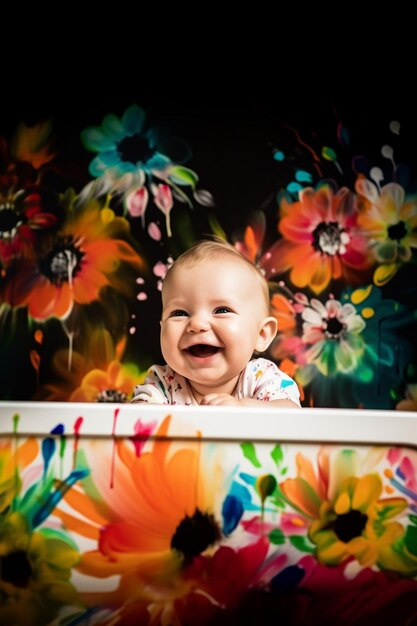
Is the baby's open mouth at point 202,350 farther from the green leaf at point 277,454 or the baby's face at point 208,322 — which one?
the green leaf at point 277,454

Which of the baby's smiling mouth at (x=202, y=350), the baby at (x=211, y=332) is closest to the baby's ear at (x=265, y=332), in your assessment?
the baby at (x=211, y=332)

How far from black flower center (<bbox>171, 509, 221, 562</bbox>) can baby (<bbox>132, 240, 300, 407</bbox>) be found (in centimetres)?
36

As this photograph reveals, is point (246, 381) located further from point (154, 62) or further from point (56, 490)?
point (154, 62)

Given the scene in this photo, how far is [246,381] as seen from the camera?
1.03 meters

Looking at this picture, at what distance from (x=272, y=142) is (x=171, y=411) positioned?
0.93 metres

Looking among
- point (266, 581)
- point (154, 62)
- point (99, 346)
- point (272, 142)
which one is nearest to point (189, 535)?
point (266, 581)

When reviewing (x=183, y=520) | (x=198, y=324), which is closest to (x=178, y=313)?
(x=198, y=324)

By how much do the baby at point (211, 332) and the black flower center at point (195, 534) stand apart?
0.36m

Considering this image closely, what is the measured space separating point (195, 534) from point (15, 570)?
0.17 metres

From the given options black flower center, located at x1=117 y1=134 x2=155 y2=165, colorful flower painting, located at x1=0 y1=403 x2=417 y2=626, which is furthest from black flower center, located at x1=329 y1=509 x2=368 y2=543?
black flower center, located at x1=117 y1=134 x2=155 y2=165

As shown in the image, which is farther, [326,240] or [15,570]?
[326,240]

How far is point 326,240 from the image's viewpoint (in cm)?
131

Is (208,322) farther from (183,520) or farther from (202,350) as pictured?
(183,520)

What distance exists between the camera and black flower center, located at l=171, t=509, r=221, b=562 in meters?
0.50
